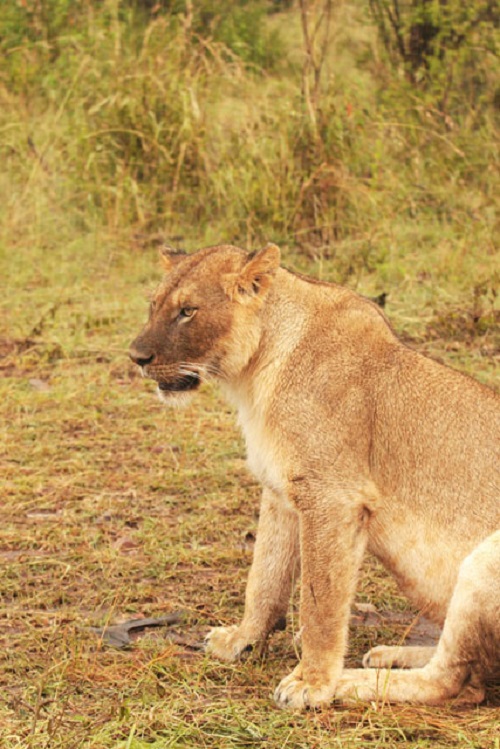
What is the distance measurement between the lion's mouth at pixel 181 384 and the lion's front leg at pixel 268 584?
448mm

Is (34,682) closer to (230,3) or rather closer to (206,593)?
(206,593)

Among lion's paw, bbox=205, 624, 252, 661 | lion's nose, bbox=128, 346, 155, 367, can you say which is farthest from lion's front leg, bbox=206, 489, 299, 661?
lion's nose, bbox=128, 346, 155, 367

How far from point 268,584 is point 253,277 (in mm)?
1015

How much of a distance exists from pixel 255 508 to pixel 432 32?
6.34 meters

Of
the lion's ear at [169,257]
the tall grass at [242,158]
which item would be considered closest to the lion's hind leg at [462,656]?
the lion's ear at [169,257]

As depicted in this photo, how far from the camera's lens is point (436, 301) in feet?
25.7

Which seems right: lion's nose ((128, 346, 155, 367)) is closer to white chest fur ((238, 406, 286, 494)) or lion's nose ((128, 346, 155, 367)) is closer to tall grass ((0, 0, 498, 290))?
white chest fur ((238, 406, 286, 494))

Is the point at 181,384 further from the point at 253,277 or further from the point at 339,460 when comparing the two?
the point at 339,460

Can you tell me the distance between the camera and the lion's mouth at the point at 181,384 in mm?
3906

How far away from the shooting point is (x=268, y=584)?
4070mm

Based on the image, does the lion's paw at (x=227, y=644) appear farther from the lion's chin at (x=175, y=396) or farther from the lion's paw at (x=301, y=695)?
the lion's chin at (x=175, y=396)

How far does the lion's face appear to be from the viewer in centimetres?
387

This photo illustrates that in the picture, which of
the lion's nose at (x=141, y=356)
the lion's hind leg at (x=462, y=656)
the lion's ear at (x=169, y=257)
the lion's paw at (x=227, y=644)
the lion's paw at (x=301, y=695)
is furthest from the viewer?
the lion's ear at (x=169, y=257)

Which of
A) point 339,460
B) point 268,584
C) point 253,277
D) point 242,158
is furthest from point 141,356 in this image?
point 242,158
